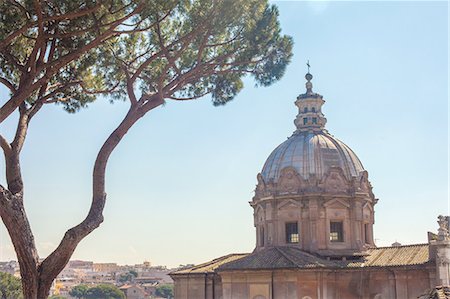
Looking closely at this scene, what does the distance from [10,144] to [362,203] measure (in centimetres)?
2098

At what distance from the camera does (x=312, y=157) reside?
31.1 m

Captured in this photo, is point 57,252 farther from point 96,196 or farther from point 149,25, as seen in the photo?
point 149,25

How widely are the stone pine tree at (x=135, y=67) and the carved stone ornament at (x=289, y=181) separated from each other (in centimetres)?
1389

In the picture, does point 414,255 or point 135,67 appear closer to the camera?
point 135,67

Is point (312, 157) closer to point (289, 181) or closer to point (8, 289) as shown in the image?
point (289, 181)

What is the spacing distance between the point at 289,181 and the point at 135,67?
15.5m

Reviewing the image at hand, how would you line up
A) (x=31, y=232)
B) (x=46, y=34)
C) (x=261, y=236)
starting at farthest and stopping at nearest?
(x=261, y=236)
(x=46, y=34)
(x=31, y=232)

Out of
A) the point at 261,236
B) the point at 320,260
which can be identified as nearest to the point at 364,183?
the point at 320,260

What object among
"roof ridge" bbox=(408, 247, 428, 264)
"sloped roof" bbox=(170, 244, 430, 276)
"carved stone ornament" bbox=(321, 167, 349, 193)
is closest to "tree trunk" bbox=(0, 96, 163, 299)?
"sloped roof" bbox=(170, 244, 430, 276)

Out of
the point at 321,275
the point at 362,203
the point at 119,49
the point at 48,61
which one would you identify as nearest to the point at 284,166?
the point at 362,203

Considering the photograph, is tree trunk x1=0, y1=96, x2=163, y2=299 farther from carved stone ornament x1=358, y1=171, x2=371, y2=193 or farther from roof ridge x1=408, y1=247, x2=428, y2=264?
carved stone ornament x1=358, y1=171, x2=371, y2=193

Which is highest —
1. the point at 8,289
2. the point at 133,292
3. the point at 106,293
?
the point at 8,289

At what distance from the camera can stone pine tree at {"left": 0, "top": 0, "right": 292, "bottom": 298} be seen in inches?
481

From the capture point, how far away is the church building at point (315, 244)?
86.9ft
